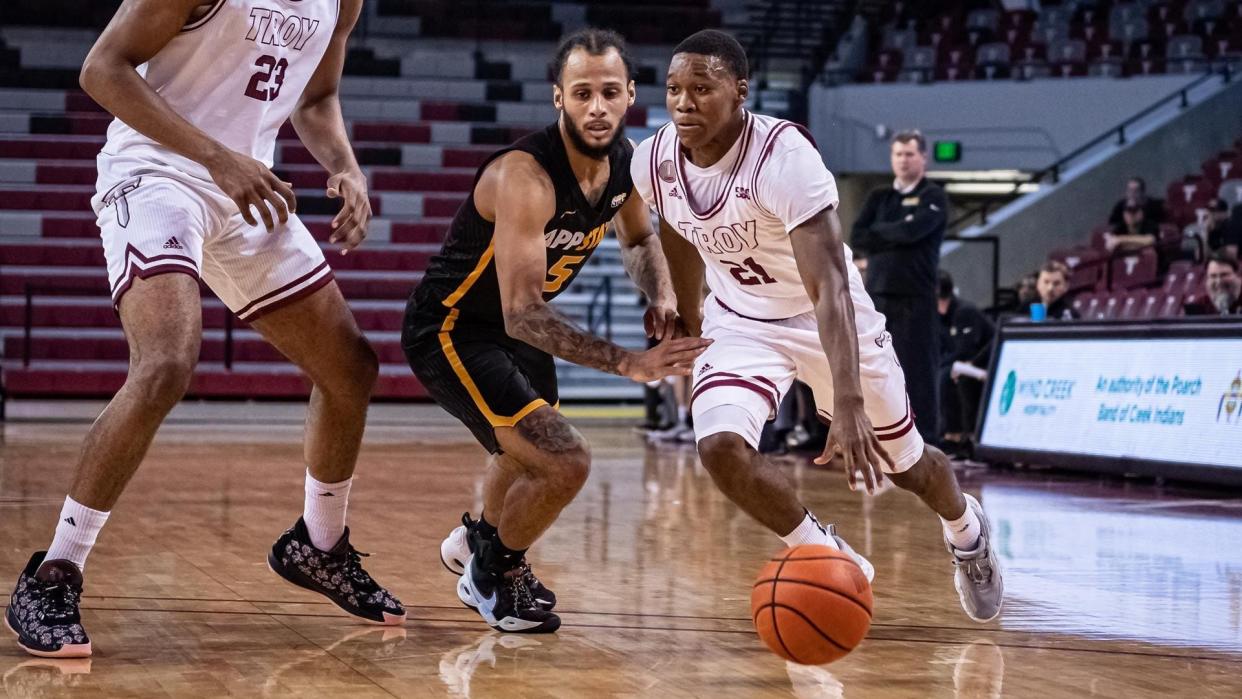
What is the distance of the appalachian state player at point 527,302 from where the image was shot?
408cm

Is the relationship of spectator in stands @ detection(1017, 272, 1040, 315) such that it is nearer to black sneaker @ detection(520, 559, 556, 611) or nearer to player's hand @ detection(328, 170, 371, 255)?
black sneaker @ detection(520, 559, 556, 611)

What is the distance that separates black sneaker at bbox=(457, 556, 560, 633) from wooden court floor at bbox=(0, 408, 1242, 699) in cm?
8

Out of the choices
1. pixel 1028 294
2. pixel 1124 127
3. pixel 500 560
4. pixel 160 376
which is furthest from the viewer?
pixel 1124 127

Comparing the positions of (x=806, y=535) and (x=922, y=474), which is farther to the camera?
(x=922, y=474)

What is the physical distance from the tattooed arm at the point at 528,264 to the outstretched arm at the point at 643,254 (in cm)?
40

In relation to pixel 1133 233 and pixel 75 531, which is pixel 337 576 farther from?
pixel 1133 233

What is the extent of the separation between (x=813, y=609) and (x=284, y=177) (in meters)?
15.4

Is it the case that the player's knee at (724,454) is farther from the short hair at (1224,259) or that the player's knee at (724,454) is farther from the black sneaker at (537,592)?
the short hair at (1224,259)

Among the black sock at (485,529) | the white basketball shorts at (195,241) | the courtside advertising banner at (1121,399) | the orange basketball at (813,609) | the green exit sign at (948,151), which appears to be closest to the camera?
the orange basketball at (813,609)

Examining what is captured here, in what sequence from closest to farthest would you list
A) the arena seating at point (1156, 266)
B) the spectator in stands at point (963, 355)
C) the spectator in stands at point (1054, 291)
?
the spectator in stands at point (1054, 291), the spectator in stands at point (963, 355), the arena seating at point (1156, 266)

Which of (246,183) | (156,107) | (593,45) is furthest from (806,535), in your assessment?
(156,107)

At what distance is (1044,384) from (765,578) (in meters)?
6.85

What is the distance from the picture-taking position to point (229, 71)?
4027 millimetres

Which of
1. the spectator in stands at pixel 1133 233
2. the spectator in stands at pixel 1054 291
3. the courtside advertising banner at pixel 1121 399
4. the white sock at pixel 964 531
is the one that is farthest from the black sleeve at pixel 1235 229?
the white sock at pixel 964 531
